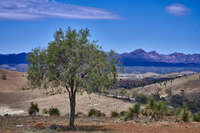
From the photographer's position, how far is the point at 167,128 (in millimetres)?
24453

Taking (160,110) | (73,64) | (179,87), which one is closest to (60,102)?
(160,110)

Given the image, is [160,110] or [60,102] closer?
[160,110]

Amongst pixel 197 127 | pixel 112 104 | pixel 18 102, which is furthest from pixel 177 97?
pixel 197 127

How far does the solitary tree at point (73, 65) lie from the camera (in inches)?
820

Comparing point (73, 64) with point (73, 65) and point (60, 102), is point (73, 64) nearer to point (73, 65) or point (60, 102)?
point (73, 65)

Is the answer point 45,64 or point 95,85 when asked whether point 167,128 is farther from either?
point 45,64

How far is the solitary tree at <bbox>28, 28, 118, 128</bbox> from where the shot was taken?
820 inches

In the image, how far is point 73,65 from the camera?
20.5 meters

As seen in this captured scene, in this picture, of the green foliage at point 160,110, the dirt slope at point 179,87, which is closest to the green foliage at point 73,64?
the green foliage at point 160,110

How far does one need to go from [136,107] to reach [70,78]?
15.0 meters

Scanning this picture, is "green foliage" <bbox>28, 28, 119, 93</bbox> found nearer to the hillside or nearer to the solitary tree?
the solitary tree

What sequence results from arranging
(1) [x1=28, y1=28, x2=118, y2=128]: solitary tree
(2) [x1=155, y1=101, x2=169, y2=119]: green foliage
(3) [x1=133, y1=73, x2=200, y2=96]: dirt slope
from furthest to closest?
1. (3) [x1=133, y1=73, x2=200, y2=96]: dirt slope
2. (2) [x1=155, y1=101, x2=169, y2=119]: green foliage
3. (1) [x1=28, y1=28, x2=118, y2=128]: solitary tree

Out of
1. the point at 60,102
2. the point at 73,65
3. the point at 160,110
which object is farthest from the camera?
the point at 60,102

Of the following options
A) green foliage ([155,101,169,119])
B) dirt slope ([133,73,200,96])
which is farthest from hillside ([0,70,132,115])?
dirt slope ([133,73,200,96])
